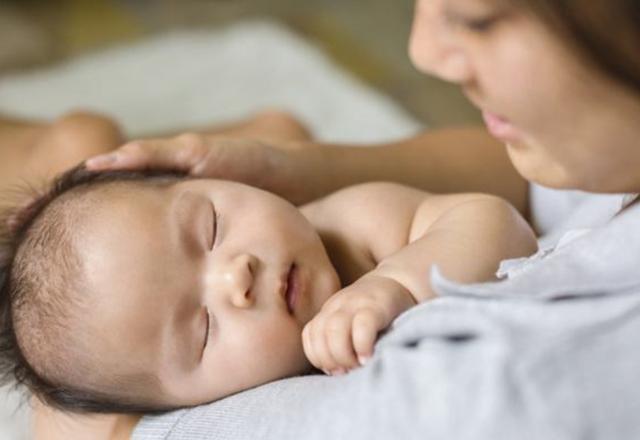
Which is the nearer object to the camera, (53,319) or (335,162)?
(53,319)

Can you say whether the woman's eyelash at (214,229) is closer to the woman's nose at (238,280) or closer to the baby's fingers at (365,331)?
the woman's nose at (238,280)

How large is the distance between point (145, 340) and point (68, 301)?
0.08 meters

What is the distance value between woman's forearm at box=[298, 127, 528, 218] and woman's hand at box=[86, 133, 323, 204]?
0.11ft

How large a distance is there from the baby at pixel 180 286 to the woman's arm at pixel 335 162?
12 centimetres

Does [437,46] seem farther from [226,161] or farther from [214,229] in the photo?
[226,161]

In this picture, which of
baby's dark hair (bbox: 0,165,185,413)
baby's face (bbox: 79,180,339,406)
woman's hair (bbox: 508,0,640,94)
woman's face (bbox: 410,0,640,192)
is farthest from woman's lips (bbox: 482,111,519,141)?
baby's dark hair (bbox: 0,165,185,413)

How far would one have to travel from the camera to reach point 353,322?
86 centimetres

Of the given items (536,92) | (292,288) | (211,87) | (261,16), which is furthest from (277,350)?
(261,16)

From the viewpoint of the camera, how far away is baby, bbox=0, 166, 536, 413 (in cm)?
96

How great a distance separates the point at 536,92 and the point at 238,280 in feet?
1.19

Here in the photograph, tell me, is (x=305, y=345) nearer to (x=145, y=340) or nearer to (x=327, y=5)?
(x=145, y=340)

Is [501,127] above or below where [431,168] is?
above

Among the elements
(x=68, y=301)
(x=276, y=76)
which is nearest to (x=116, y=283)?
(x=68, y=301)

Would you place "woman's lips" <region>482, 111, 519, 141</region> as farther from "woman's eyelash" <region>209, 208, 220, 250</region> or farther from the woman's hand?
the woman's hand
